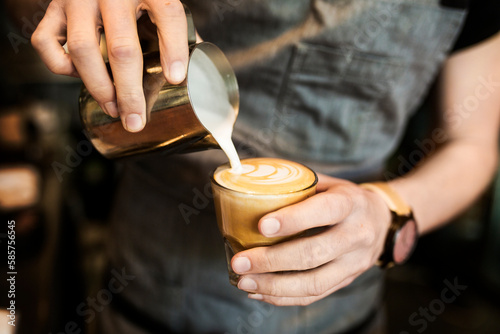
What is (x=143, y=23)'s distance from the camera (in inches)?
35.9

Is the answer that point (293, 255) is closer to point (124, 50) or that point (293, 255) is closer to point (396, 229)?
point (396, 229)

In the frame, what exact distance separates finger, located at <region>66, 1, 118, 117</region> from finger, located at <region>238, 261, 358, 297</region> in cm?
54

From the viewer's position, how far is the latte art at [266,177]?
969 mm

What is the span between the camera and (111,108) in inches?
35.3

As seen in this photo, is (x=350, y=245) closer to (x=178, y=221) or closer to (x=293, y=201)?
(x=293, y=201)

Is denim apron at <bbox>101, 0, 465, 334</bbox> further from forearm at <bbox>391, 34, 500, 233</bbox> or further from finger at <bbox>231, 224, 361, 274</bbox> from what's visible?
finger at <bbox>231, 224, 361, 274</bbox>

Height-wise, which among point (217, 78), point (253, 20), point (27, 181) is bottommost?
point (27, 181)

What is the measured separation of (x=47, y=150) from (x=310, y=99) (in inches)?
89.8

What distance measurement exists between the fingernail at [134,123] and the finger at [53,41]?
6.8 inches

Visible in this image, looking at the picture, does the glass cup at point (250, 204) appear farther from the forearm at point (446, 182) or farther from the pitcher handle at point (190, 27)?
the forearm at point (446, 182)

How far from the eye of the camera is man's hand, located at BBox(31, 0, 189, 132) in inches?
31.5

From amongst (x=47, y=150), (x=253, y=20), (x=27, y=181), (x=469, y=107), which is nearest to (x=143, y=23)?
(x=253, y=20)

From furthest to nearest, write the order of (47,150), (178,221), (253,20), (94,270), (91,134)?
(94,270) → (47,150) → (178,221) → (253,20) → (91,134)

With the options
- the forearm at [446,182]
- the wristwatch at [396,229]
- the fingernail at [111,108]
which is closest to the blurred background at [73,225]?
the fingernail at [111,108]
